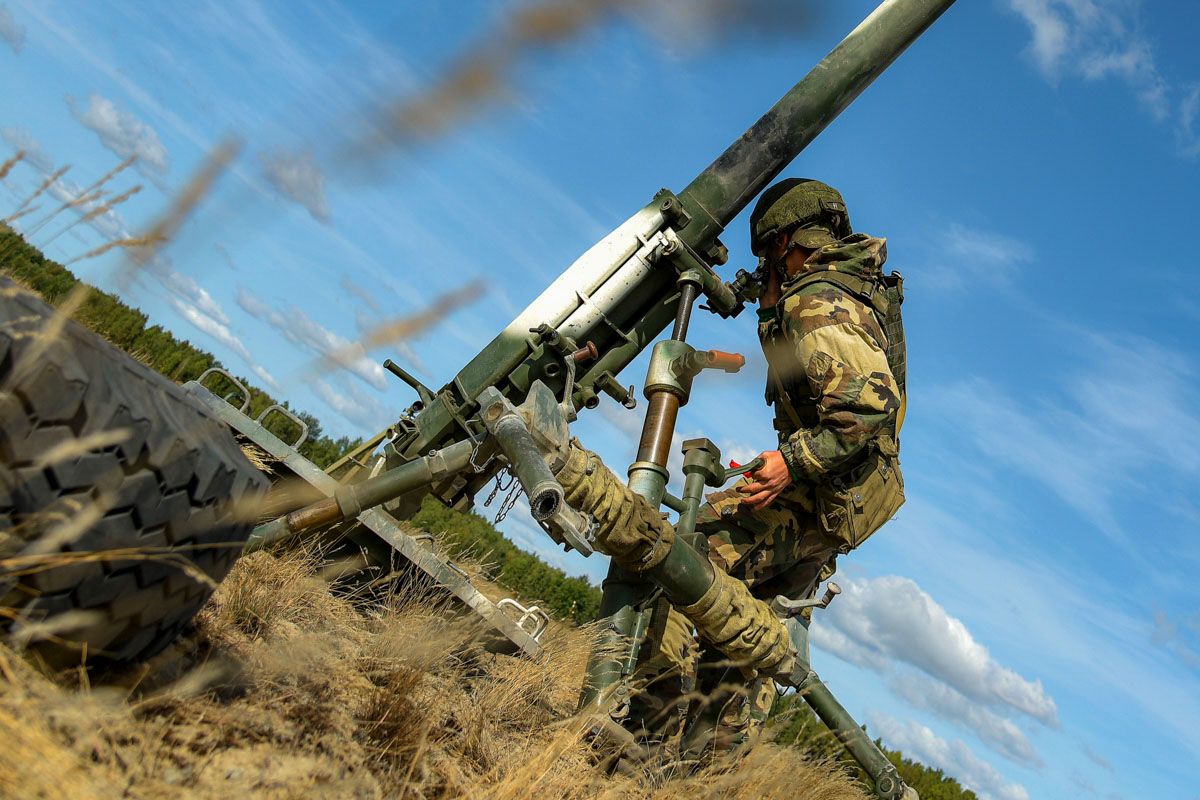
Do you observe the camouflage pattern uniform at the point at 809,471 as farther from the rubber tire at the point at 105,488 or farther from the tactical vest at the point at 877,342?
the rubber tire at the point at 105,488

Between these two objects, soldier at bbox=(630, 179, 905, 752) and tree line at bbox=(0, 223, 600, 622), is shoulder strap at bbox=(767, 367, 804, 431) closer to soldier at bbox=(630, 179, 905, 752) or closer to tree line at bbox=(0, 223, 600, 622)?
soldier at bbox=(630, 179, 905, 752)

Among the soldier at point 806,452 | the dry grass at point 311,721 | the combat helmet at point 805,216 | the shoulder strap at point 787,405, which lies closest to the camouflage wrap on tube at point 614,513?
the dry grass at point 311,721

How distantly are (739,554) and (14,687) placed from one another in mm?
3067

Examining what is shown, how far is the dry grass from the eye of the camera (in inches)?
57.6

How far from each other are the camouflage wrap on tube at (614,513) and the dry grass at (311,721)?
1.75 ft

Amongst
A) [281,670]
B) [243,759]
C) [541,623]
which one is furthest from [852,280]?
[243,759]

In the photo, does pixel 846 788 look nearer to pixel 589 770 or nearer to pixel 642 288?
pixel 589 770

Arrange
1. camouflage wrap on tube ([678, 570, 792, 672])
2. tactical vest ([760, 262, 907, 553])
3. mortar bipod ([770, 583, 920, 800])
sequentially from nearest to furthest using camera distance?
camouflage wrap on tube ([678, 570, 792, 672]) → tactical vest ([760, 262, 907, 553]) → mortar bipod ([770, 583, 920, 800])

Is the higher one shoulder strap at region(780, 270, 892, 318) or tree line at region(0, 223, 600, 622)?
shoulder strap at region(780, 270, 892, 318)

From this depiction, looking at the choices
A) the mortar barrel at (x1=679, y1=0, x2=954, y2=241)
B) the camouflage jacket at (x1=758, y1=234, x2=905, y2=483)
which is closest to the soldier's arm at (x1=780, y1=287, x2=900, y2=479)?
the camouflage jacket at (x1=758, y1=234, x2=905, y2=483)

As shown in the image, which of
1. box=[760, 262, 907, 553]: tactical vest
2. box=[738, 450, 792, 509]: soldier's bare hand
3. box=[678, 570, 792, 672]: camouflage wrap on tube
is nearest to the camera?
box=[678, 570, 792, 672]: camouflage wrap on tube

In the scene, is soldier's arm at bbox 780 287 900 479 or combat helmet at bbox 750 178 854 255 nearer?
soldier's arm at bbox 780 287 900 479

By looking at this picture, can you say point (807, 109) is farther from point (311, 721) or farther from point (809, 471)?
point (311, 721)

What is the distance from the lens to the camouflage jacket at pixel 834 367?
3.62 meters
